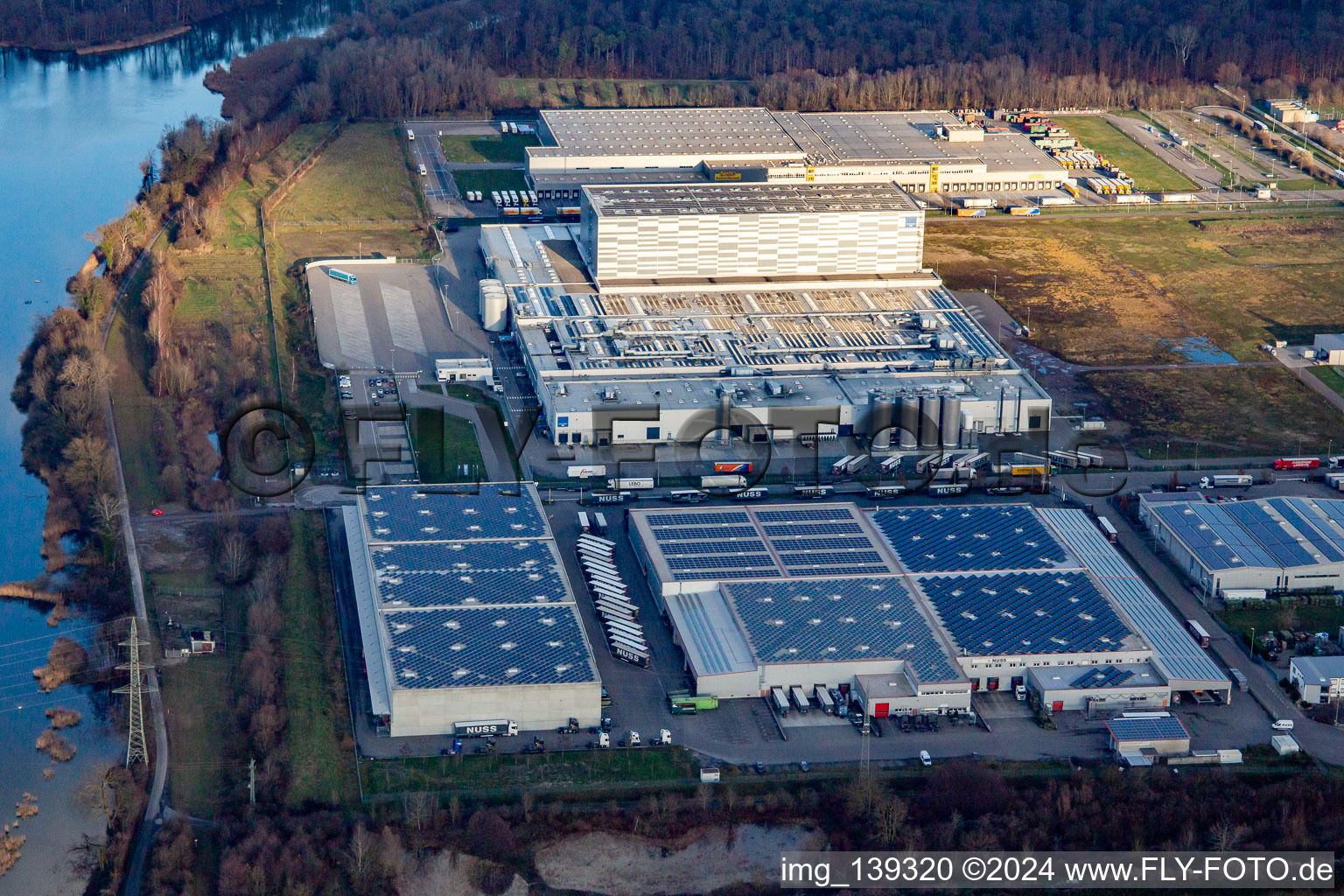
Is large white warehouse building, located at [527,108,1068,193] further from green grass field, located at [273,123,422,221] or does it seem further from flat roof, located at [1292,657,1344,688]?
flat roof, located at [1292,657,1344,688]

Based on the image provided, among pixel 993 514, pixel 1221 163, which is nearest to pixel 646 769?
pixel 993 514

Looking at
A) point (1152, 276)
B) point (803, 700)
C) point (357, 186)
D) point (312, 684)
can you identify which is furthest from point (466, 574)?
point (357, 186)

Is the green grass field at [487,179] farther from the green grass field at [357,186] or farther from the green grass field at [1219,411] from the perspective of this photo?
the green grass field at [1219,411]

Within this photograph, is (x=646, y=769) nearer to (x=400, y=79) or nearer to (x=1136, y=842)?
(x=1136, y=842)

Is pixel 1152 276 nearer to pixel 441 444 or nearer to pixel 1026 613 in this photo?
pixel 1026 613

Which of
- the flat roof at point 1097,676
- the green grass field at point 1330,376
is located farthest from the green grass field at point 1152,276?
the flat roof at point 1097,676

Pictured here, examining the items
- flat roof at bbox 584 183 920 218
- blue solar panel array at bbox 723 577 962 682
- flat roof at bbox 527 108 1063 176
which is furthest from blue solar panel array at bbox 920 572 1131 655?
flat roof at bbox 527 108 1063 176
